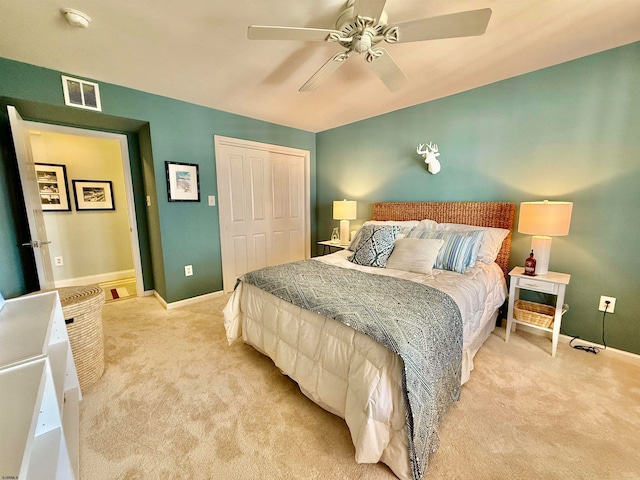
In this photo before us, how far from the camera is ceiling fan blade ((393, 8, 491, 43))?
1230mm

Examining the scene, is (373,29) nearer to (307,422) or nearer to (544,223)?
(544,223)

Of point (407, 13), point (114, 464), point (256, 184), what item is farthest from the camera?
point (256, 184)

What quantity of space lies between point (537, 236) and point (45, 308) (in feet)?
11.2

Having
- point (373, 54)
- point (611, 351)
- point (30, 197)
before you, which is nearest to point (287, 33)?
point (373, 54)

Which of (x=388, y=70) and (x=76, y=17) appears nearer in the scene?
(x=76, y=17)

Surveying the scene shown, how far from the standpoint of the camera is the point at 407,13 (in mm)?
1571

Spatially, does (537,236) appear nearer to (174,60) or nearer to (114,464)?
(114,464)

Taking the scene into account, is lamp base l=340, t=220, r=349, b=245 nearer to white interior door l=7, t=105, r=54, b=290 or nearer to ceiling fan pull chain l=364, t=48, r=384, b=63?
ceiling fan pull chain l=364, t=48, r=384, b=63

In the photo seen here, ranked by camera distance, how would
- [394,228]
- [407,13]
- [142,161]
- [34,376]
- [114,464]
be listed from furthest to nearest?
[142,161]
[394,228]
[407,13]
[114,464]
[34,376]

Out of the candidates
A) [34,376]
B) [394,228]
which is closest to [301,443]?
[34,376]

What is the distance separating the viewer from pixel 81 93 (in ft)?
7.60

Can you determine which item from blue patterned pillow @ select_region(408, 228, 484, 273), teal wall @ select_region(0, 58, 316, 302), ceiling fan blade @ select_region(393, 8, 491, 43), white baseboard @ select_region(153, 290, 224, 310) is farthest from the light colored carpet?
ceiling fan blade @ select_region(393, 8, 491, 43)

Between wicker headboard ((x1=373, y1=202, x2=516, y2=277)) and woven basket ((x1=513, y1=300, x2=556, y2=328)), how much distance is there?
1.04ft

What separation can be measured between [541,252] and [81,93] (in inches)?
168
